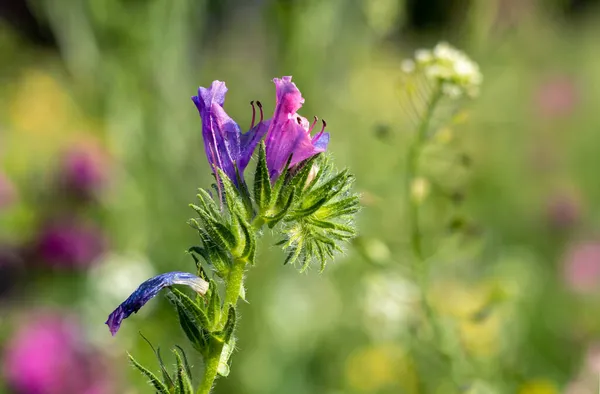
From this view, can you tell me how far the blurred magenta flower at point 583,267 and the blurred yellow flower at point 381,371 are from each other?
0.92 meters

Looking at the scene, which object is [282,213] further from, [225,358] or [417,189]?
[417,189]

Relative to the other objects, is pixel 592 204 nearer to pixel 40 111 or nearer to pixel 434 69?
pixel 434 69

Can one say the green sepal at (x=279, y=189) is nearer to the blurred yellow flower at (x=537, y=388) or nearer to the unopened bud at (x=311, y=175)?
the unopened bud at (x=311, y=175)

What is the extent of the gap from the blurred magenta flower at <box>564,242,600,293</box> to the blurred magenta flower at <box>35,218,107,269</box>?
168 cm

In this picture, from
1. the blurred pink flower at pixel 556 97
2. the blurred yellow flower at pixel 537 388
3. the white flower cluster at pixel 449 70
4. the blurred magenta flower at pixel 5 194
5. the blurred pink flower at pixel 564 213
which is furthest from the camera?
the blurred pink flower at pixel 556 97

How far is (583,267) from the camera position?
277 centimetres

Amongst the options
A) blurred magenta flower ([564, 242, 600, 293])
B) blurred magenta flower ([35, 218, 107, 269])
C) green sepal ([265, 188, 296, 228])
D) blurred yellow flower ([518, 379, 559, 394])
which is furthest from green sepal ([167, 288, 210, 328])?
blurred magenta flower ([564, 242, 600, 293])

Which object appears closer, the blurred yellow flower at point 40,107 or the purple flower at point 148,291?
the purple flower at point 148,291

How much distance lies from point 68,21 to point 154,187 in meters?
0.65

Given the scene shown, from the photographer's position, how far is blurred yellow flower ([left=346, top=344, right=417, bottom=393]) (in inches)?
79.8

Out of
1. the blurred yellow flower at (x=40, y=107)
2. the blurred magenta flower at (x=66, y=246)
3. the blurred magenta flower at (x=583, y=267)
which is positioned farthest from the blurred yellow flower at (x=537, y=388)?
the blurred yellow flower at (x=40, y=107)

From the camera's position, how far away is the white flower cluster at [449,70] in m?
1.30

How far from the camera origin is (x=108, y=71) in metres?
2.49

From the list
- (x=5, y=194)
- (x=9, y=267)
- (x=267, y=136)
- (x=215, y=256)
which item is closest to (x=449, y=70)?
(x=267, y=136)
